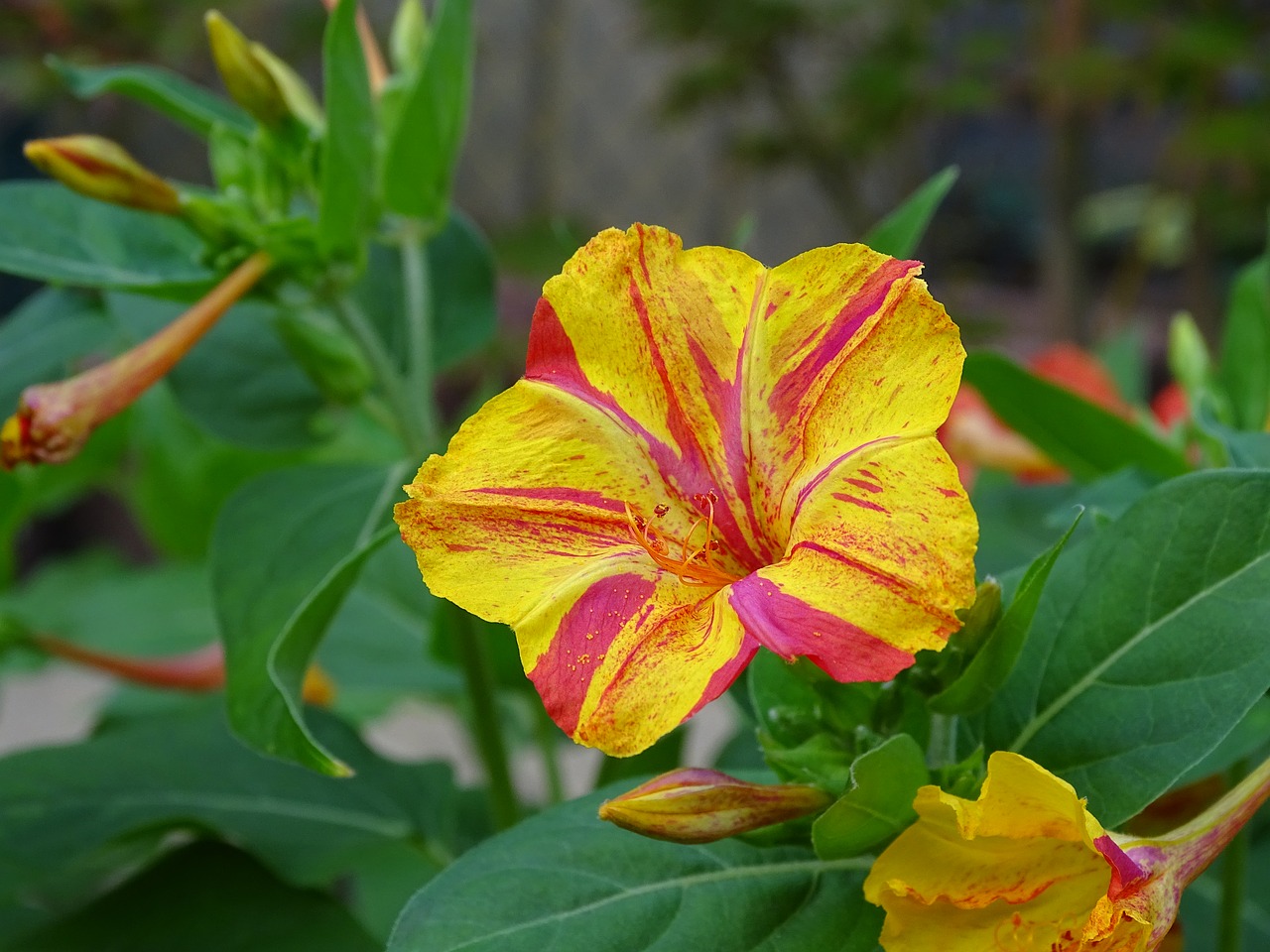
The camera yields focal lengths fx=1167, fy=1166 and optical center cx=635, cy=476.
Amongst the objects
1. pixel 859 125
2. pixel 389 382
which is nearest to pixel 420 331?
pixel 389 382

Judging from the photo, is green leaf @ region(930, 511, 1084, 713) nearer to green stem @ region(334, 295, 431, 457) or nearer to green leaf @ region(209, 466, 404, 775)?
green leaf @ region(209, 466, 404, 775)

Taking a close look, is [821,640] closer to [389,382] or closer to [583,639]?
[583,639]

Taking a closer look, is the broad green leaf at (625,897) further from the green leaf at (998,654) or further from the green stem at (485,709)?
the green stem at (485,709)

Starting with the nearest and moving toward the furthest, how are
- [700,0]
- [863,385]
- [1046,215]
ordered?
1. [863,385]
2. [1046,215]
3. [700,0]

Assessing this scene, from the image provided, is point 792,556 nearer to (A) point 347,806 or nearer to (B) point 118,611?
(A) point 347,806

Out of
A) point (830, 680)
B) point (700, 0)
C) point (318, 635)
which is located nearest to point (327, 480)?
point (318, 635)
